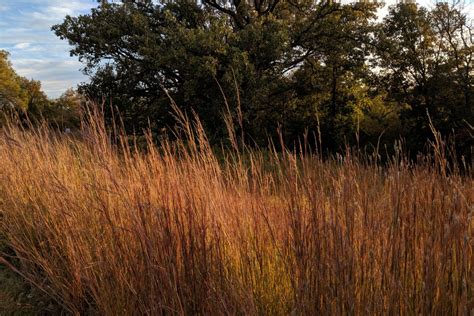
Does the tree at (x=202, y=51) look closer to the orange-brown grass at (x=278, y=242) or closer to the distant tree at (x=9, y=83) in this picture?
the orange-brown grass at (x=278, y=242)

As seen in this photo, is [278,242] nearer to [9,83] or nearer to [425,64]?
[425,64]

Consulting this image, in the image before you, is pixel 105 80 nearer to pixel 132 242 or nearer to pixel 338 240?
pixel 132 242

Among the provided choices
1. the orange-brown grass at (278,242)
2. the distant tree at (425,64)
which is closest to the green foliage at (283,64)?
the distant tree at (425,64)

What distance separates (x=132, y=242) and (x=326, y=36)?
1668 centimetres

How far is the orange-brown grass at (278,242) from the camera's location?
1706 mm

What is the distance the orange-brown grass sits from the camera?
5.60 feet

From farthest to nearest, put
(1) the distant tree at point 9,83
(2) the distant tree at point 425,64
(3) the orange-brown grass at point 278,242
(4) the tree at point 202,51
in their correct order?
(1) the distant tree at point 9,83, (2) the distant tree at point 425,64, (4) the tree at point 202,51, (3) the orange-brown grass at point 278,242

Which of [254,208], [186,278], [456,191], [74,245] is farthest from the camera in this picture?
[74,245]

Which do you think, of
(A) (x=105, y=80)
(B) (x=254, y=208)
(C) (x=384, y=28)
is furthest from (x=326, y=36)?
(B) (x=254, y=208)

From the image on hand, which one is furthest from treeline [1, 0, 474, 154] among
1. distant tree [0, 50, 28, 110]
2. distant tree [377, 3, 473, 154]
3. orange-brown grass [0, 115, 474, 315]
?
distant tree [0, 50, 28, 110]

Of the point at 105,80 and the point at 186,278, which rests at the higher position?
the point at 105,80

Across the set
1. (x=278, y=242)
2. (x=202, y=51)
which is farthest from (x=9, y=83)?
(x=278, y=242)

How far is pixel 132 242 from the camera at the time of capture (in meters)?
2.67

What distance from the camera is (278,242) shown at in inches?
91.7
